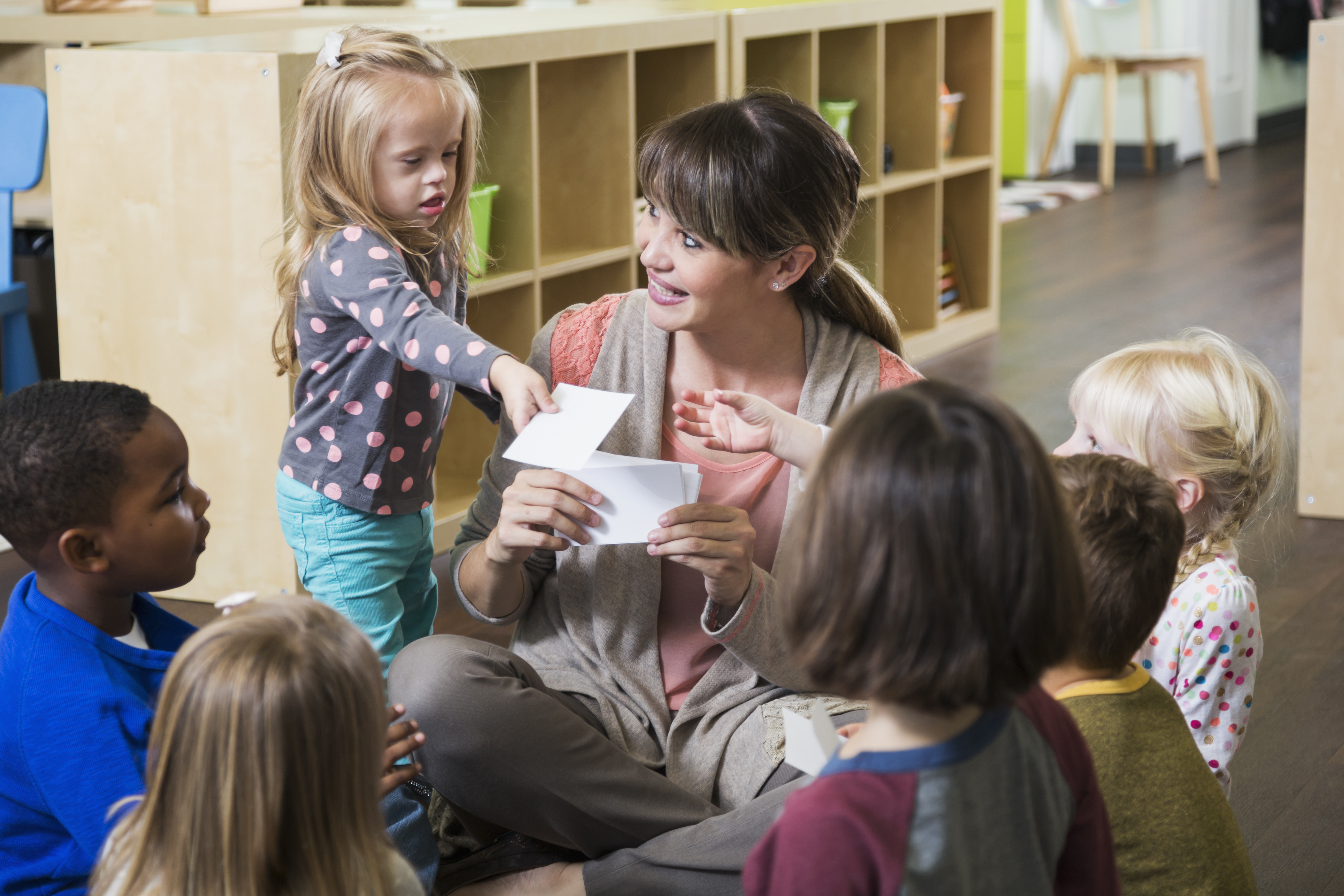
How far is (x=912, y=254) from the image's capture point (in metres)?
4.48

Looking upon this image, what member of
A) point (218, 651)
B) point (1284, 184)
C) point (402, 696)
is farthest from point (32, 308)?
point (1284, 184)

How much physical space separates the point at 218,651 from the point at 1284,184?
7474 mm

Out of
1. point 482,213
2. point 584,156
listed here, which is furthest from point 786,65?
point 482,213

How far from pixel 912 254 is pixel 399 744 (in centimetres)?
357

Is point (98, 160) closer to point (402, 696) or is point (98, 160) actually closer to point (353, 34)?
point (353, 34)

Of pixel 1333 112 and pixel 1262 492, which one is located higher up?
pixel 1333 112

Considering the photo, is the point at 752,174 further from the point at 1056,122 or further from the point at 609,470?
the point at 1056,122

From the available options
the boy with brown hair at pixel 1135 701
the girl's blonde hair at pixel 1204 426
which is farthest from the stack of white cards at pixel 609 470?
the girl's blonde hair at pixel 1204 426

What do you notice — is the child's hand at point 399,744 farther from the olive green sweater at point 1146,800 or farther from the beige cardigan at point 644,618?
the olive green sweater at point 1146,800

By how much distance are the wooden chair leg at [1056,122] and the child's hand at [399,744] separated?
23.4 ft

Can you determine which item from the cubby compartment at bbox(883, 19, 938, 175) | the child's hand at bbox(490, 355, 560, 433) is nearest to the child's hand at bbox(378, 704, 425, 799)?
the child's hand at bbox(490, 355, 560, 433)

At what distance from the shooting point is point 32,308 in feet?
11.8

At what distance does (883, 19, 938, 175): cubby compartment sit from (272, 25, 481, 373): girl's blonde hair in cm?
269

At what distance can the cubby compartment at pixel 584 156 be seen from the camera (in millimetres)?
3201
